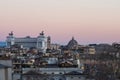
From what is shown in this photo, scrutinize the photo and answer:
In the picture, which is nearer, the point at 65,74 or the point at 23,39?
the point at 65,74

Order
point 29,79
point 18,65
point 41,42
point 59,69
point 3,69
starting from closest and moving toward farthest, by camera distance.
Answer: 1. point 3,69
2. point 29,79
3. point 59,69
4. point 18,65
5. point 41,42

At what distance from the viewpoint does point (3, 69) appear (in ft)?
54.7

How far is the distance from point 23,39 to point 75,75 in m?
120

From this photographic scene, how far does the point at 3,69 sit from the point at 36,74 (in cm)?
2332

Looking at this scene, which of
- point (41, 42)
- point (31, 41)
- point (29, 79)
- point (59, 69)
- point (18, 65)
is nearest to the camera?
point (29, 79)

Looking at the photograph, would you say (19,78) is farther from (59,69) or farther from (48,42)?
(48,42)

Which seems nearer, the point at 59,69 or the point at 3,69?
the point at 3,69

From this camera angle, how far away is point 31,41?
6191 inches

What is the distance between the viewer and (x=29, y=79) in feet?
129

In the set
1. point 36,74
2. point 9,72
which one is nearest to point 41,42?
point 36,74

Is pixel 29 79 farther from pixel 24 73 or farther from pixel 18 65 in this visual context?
pixel 18 65

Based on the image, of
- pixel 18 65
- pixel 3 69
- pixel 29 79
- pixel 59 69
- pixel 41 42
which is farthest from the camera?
pixel 41 42

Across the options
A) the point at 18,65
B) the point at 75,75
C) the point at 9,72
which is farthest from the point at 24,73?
the point at 9,72

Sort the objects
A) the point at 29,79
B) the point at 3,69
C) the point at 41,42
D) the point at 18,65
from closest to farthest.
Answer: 1. the point at 3,69
2. the point at 29,79
3. the point at 18,65
4. the point at 41,42
